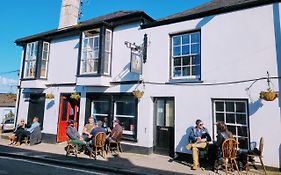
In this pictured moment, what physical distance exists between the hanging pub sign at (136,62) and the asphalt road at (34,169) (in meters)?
4.37

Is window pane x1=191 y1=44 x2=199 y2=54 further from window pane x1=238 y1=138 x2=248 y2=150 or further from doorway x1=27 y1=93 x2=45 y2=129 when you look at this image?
doorway x1=27 y1=93 x2=45 y2=129

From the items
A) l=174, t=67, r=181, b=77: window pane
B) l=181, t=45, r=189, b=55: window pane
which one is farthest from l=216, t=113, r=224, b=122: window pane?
l=181, t=45, r=189, b=55: window pane

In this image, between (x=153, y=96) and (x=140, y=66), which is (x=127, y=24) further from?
(x=153, y=96)

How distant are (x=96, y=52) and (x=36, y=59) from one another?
4310 mm

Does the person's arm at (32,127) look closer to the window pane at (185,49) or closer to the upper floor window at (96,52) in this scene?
the upper floor window at (96,52)

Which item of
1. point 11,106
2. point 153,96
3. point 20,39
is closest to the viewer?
point 153,96

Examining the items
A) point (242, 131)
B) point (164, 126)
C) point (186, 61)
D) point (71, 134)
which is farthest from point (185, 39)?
point (71, 134)

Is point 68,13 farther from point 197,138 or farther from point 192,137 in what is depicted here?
point 197,138

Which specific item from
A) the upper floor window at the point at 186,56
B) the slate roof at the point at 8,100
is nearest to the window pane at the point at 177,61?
the upper floor window at the point at 186,56

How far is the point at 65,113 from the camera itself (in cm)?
1284

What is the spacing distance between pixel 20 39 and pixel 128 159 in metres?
11.3

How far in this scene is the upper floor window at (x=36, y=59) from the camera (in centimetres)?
1327

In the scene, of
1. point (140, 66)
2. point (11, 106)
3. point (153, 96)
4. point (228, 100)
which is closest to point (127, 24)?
point (140, 66)

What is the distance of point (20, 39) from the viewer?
14.9 meters
